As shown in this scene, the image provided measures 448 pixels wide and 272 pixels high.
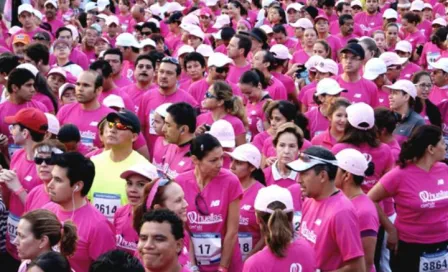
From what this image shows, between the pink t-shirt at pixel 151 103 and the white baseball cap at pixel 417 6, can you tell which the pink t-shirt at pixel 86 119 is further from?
the white baseball cap at pixel 417 6

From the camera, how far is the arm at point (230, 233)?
6238 millimetres

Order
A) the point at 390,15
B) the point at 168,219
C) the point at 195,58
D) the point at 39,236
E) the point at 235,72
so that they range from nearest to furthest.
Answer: the point at 168,219
the point at 39,236
the point at 195,58
the point at 235,72
the point at 390,15

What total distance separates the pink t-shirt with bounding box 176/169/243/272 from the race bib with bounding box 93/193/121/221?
1.80 ft

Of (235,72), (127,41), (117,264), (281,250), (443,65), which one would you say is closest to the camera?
(117,264)

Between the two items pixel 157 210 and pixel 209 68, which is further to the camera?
pixel 209 68

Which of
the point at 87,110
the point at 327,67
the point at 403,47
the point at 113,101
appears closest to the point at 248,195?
the point at 87,110

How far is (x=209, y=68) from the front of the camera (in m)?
10.6

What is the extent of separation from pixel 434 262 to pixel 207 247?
203 centimetres

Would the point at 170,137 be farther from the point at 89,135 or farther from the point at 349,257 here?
the point at 349,257

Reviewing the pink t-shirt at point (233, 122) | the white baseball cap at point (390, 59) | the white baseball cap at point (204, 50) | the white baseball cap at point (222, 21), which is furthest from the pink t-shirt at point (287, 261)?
the white baseball cap at point (222, 21)

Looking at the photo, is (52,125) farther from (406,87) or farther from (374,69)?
(374,69)

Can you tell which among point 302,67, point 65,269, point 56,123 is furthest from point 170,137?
point 302,67

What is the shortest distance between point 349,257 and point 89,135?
362cm

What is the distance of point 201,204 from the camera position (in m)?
6.25
